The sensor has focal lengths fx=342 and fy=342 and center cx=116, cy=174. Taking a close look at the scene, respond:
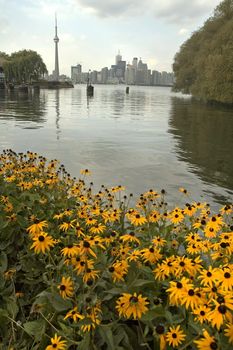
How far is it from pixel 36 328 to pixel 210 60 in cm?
4679

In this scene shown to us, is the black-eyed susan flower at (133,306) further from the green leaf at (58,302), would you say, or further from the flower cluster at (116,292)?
the green leaf at (58,302)

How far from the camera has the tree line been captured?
352 feet

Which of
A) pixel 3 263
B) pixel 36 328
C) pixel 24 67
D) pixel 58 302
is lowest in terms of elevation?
pixel 3 263

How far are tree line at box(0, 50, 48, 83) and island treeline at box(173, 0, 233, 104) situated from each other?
5746 centimetres

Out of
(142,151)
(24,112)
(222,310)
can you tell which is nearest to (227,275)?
(222,310)

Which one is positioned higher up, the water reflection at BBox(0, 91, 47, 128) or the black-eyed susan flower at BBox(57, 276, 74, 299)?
the black-eyed susan flower at BBox(57, 276, 74, 299)

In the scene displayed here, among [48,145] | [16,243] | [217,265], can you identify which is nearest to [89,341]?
[217,265]

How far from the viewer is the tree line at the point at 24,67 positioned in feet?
352

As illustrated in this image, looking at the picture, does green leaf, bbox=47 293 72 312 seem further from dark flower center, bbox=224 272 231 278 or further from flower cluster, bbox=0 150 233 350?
dark flower center, bbox=224 272 231 278

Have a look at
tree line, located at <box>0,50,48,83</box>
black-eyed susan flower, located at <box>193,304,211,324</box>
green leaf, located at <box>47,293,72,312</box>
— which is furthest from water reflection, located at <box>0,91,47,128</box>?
tree line, located at <box>0,50,48,83</box>

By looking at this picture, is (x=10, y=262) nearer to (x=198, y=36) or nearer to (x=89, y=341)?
(x=89, y=341)

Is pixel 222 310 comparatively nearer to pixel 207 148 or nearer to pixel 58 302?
pixel 58 302

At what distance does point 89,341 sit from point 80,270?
0.52m

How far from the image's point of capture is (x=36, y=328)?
110 inches
